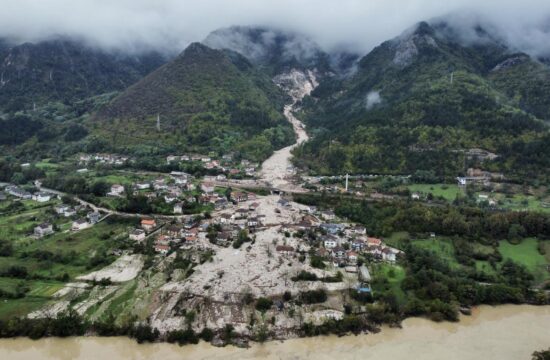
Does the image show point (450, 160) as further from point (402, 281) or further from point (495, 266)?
point (402, 281)

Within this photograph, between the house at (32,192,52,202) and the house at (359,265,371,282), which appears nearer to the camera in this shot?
the house at (359,265,371,282)

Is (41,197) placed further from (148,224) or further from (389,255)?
(389,255)

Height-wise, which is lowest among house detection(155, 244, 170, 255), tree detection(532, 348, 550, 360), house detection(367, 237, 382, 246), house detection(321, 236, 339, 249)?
tree detection(532, 348, 550, 360)

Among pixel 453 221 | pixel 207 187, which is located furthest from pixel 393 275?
pixel 207 187

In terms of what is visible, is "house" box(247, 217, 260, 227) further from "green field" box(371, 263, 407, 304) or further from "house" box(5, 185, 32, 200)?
"house" box(5, 185, 32, 200)

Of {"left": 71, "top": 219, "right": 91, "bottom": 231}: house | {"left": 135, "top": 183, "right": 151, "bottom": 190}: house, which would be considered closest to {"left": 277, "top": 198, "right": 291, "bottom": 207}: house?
{"left": 135, "top": 183, "right": 151, "bottom": 190}: house

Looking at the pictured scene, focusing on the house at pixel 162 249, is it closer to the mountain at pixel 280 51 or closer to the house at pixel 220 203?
the house at pixel 220 203
